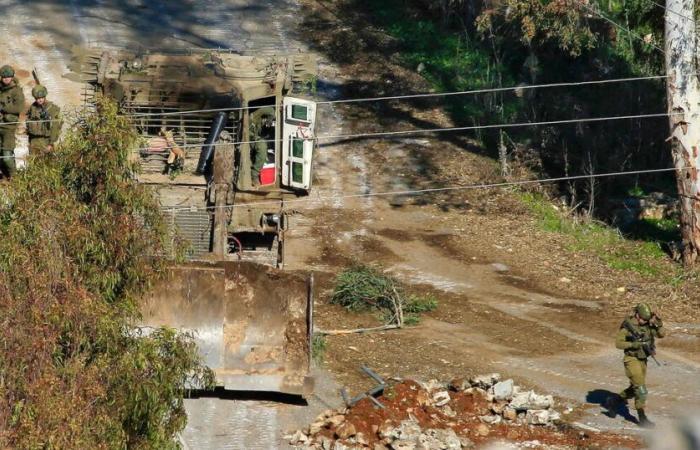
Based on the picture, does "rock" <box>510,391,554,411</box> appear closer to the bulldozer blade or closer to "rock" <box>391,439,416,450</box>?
"rock" <box>391,439,416,450</box>

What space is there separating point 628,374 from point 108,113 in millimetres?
6539

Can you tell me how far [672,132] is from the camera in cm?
2102

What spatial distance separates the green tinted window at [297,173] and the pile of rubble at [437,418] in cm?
386

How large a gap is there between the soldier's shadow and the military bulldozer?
320 centimetres

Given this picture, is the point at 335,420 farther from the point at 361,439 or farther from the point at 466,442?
the point at 466,442

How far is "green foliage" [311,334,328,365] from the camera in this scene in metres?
16.0

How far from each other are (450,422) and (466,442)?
460 mm

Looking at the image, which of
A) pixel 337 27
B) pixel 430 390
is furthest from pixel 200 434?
pixel 337 27

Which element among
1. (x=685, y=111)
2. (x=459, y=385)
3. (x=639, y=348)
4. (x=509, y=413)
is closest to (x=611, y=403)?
(x=639, y=348)

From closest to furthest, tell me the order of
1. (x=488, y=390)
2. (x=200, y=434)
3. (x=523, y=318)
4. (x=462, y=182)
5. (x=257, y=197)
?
(x=200, y=434) → (x=488, y=390) → (x=257, y=197) → (x=523, y=318) → (x=462, y=182)

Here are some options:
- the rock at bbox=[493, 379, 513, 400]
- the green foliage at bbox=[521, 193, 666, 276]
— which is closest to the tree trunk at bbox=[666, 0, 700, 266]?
the green foliage at bbox=[521, 193, 666, 276]

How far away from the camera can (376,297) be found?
18109mm

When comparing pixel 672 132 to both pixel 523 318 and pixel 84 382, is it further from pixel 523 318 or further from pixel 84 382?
pixel 84 382

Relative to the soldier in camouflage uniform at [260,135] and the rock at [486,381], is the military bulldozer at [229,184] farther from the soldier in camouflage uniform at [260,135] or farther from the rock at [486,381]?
the rock at [486,381]
